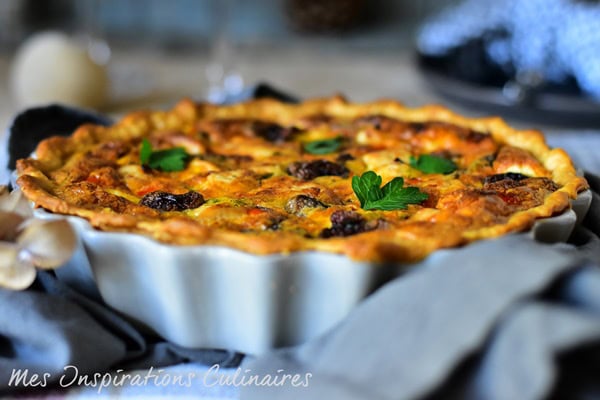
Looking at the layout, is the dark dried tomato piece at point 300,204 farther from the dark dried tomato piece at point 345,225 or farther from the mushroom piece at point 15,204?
the mushroom piece at point 15,204

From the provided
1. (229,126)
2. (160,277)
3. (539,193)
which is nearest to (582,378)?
(539,193)

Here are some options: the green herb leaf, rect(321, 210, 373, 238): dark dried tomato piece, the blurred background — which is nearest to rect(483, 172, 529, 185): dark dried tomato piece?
the green herb leaf

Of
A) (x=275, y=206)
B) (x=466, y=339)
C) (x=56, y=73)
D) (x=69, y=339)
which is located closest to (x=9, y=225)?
(x=69, y=339)

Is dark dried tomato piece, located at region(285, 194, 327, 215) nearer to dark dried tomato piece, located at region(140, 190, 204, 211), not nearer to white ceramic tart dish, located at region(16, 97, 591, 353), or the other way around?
white ceramic tart dish, located at region(16, 97, 591, 353)

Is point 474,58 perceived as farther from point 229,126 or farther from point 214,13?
point 214,13

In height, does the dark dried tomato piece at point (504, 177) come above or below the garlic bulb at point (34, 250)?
below

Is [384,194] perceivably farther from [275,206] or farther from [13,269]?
[13,269]

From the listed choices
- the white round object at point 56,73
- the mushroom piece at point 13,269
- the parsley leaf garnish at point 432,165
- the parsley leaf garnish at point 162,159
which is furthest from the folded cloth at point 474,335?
the white round object at point 56,73
